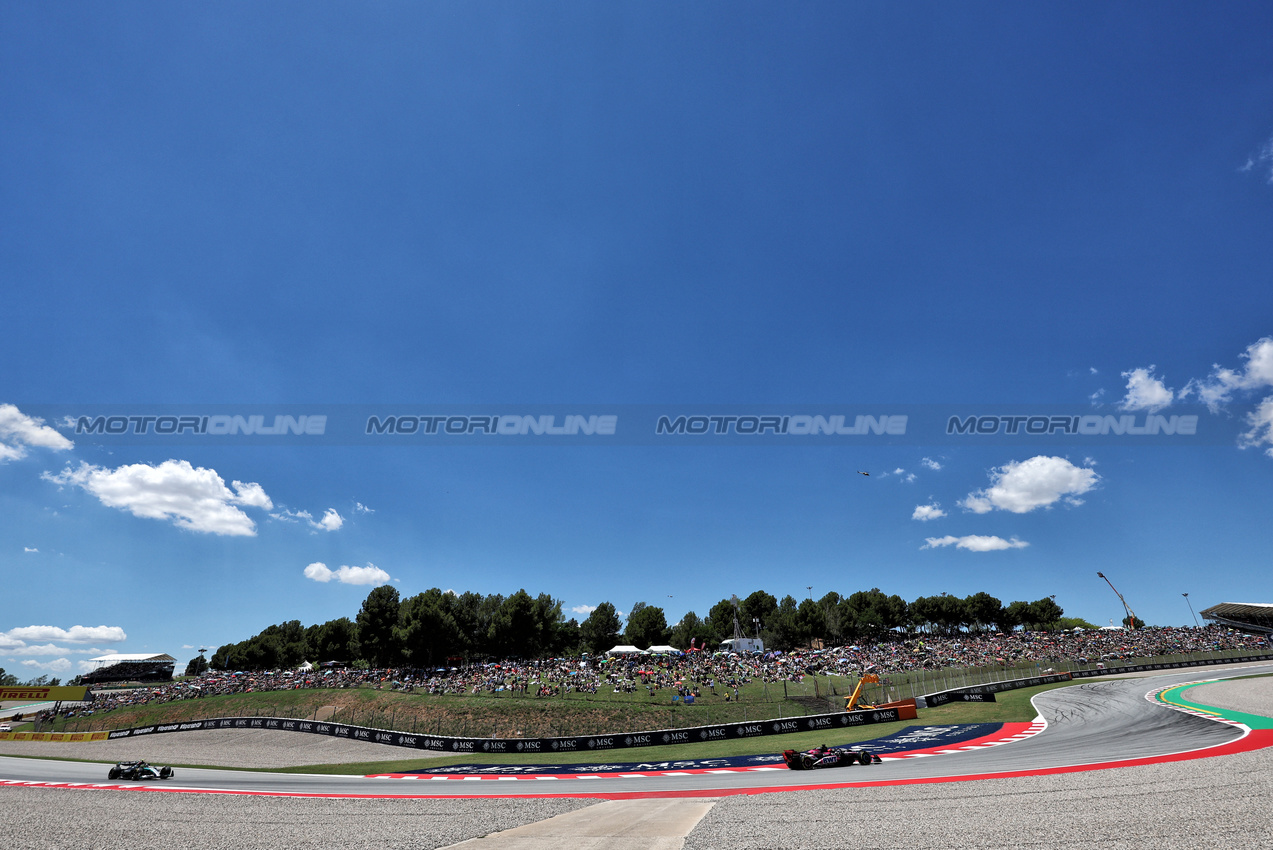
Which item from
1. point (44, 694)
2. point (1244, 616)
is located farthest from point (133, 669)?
point (1244, 616)

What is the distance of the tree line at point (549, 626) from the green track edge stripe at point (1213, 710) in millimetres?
46806

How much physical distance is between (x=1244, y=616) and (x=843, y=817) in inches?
5164

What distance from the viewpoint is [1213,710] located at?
27328mm

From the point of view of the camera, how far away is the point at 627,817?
14.0 meters

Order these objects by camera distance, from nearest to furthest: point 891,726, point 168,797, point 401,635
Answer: point 168,797, point 891,726, point 401,635

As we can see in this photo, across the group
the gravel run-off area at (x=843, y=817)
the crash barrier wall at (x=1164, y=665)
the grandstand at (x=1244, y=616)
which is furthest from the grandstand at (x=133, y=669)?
the grandstand at (x=1244, y=616)

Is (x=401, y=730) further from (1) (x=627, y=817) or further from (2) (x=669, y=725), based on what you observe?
(1) (x=627, y=817)

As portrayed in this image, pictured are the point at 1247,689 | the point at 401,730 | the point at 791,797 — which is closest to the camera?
the point at 791,797

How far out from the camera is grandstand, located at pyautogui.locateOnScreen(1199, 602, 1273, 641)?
9262 centimetres

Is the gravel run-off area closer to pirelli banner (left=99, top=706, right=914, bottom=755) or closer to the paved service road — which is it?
the paved service road

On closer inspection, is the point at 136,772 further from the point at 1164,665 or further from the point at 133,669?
the point at 133,669

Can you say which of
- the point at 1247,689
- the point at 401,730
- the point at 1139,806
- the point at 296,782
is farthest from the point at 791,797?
the point at 1247,689

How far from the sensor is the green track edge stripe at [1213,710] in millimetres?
22359

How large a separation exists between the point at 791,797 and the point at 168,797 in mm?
19745
